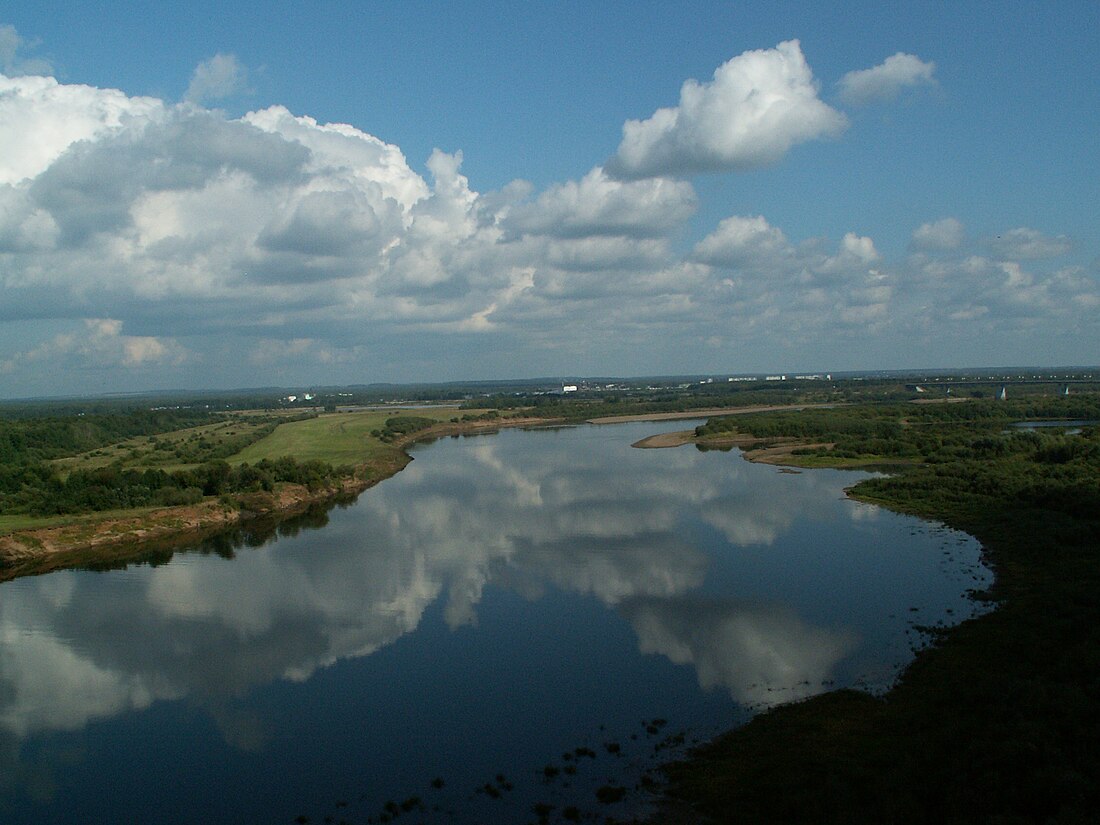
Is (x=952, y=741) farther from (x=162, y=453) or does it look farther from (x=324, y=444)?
(x=324, y=444)

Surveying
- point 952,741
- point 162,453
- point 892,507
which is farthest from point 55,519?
point 892,507

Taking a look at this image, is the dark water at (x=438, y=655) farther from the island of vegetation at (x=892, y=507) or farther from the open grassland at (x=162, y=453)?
the open grassland at (x=162, y=453)

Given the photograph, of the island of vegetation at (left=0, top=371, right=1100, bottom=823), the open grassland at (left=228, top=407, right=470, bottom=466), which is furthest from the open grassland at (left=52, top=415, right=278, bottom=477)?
the open grassland at (left=228, top=407, right=470, bottom=466)

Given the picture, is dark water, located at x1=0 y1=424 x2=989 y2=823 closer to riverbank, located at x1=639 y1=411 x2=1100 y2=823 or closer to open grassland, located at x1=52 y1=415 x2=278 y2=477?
riverbank, located at x1=639 y1=411 x2=1100 y2=823

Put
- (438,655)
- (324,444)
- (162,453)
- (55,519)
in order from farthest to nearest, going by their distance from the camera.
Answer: (324,444) → (162,453) → (55,519) → (438,655)

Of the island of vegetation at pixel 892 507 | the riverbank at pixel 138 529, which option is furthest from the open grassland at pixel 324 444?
the riverbank at pixel 138 529

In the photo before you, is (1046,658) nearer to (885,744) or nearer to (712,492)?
(885,744)

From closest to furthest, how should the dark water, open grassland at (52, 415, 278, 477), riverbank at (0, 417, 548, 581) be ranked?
the dark water, riverbank at (0, 417, 548, 581), open grassland at (52, 415, 278, 477)
